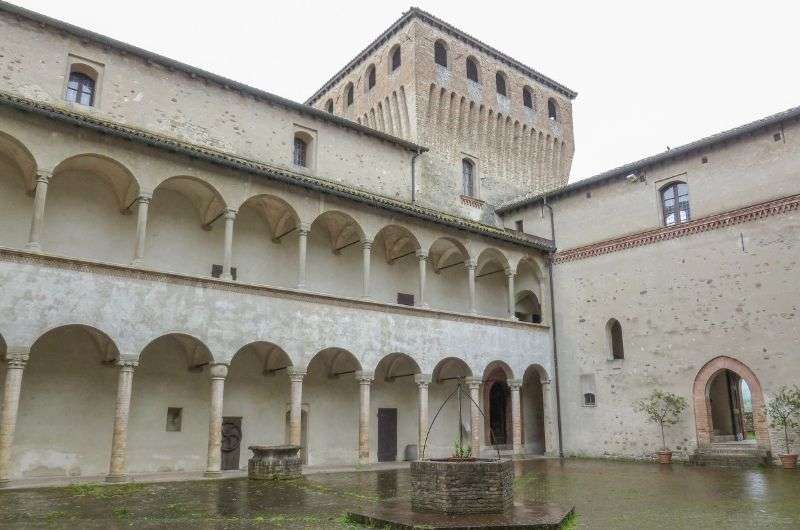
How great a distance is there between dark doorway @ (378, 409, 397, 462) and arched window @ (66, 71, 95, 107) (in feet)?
43.7

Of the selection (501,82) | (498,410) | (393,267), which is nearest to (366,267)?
(393,267)

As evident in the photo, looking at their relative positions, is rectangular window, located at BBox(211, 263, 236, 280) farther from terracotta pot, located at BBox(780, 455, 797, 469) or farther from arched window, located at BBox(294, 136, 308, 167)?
terracotta pot, located at BBox(780, 455, 797, 469)

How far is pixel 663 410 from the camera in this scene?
21.1 meters

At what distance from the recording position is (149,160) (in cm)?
1684

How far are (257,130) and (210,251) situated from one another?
4.69 m

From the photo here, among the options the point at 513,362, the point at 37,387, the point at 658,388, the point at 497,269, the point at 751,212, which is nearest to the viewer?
the point at 37,387

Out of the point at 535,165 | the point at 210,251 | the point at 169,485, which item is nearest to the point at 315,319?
the point at 210,251

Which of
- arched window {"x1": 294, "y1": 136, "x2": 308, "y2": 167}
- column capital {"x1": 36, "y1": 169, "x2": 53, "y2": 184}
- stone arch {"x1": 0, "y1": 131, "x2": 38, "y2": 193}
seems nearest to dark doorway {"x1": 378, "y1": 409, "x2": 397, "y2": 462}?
arched window {"x1": 294, "y1": 136, "x2": 308, "y2": 167}

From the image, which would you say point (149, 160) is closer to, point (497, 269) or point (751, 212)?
point (497, 269)

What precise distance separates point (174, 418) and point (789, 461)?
1679 centimetres

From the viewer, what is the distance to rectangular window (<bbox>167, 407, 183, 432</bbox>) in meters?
18.0

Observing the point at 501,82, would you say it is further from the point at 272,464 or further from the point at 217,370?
the point at 272,464

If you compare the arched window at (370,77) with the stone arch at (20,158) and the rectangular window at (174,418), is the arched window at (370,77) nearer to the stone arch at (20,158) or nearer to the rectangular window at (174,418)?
the stone arch at (20,158)

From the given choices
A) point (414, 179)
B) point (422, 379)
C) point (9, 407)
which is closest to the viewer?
point (9, 407)
